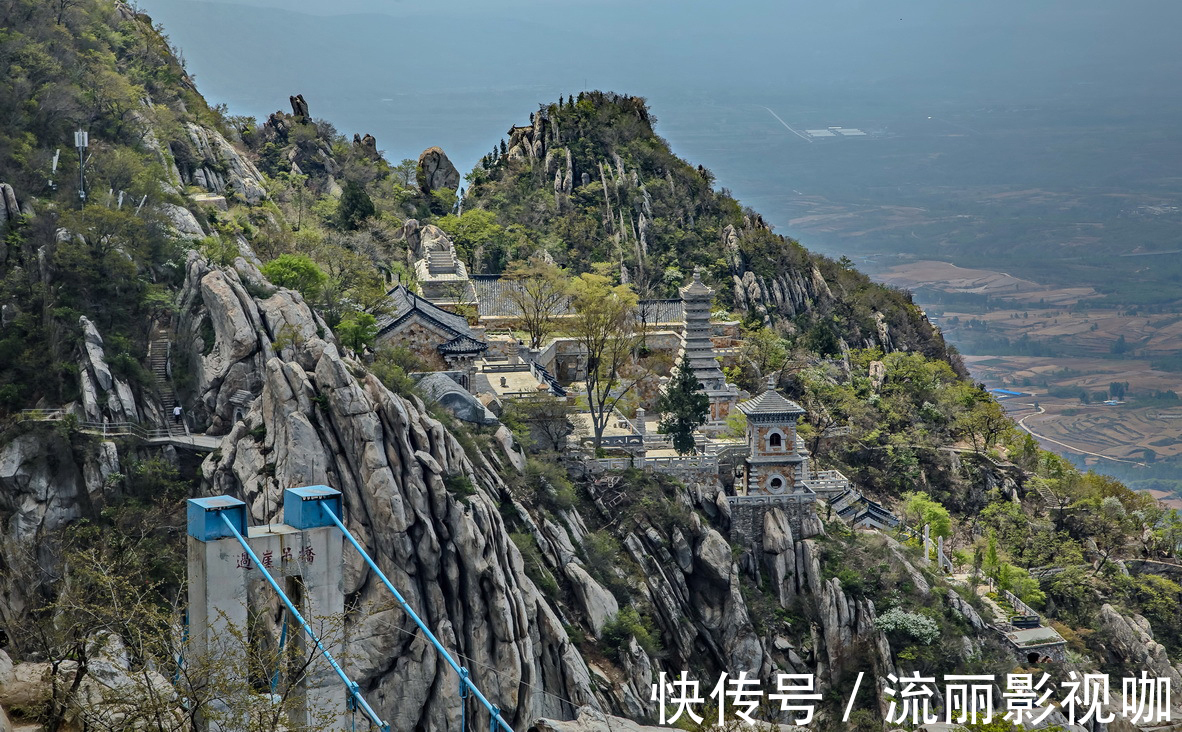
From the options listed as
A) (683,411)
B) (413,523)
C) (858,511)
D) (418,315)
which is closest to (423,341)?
(418,315)

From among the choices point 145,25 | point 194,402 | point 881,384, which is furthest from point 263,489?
point 145,25

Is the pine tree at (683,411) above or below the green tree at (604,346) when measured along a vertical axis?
below

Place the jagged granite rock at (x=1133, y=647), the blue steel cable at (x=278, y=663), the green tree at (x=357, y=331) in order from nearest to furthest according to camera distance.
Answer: the blue steel cable at (x=278, y=663), the green tree at (x=357, y=331), the jagged granite rock at (x=1133, y=647)

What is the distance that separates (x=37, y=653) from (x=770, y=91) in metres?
155

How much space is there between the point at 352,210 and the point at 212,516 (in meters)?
51.6

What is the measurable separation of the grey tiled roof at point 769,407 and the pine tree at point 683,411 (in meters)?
1.70

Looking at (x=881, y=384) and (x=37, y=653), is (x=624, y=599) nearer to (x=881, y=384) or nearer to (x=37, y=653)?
(x=37, y=653)

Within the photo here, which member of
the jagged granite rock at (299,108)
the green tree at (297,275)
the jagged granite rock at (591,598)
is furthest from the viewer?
the jagged granite rock at (299,108)

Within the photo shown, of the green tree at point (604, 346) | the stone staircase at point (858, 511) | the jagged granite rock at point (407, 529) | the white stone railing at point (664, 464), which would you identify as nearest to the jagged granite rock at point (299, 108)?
the green tree at point (604, 346)

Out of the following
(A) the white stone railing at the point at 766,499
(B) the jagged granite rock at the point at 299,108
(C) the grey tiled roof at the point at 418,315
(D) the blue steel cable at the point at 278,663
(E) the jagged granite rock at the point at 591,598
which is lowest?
(E) the jagged granite rock at the point at 591,598

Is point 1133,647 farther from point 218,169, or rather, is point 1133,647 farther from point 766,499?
point 218,169

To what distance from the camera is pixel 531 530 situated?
45844 mm

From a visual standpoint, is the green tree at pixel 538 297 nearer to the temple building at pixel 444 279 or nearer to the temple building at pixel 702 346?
the temple building at pixel 444 279

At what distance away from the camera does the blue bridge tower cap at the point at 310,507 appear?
2842 cm
